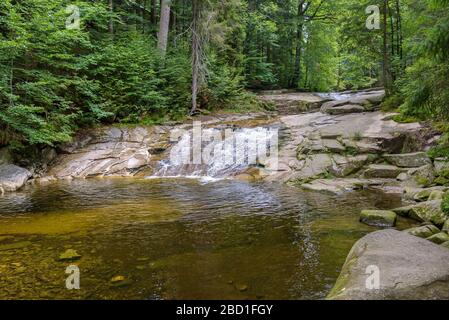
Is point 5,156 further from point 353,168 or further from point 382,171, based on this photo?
point 382,171

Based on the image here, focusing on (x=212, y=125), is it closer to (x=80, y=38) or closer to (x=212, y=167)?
(x=212, y=167)

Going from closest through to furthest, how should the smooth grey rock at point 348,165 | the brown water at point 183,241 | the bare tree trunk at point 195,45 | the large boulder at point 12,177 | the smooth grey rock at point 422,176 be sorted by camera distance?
the brown water at point 183,241 < the smooth grey rock at point 422,176 < the smooth grey rock at point 348,165 < the large boulder at point 12,177 < the bare tree trunk at point 195,45

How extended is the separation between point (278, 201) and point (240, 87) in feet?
45.8

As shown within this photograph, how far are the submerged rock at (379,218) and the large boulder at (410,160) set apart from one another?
4.18m

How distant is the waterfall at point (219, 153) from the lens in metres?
12.5

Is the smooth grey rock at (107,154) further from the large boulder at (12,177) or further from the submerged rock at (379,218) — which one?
the submerged rock at (379,218)

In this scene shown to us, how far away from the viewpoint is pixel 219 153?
13359 millimetres

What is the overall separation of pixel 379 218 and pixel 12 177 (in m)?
10.5

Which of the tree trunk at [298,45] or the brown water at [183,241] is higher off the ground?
A: the tree trunk at [298,45]

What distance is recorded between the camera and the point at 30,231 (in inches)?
251

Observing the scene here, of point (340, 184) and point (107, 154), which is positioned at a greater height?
point (107, 154)

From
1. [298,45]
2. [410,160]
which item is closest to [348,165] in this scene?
[410,160]

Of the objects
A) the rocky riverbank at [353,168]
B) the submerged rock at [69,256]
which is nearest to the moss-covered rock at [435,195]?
the rocky riverbank at [353,168]
